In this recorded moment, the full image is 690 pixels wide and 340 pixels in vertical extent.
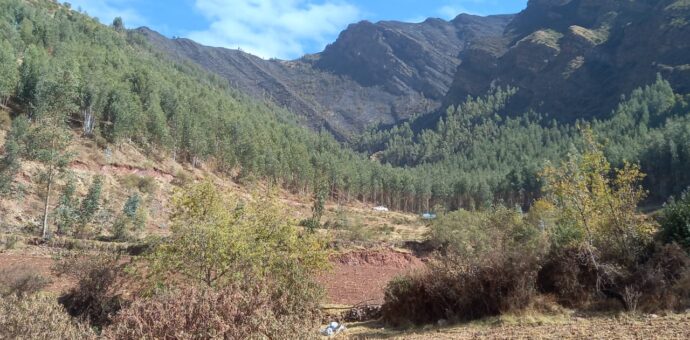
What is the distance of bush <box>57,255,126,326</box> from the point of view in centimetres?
1527

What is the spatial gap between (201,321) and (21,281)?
1376cm

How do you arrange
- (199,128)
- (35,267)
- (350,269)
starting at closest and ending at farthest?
(35,267) < (350,269) < (199,128)

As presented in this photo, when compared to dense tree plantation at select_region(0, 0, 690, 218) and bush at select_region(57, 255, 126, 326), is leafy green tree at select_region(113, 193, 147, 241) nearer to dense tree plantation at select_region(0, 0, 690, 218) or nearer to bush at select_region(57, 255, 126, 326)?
dense tree plantation at select_region(0, 0, 690, 218)

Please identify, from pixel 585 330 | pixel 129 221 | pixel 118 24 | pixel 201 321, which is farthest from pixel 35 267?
pixel 118 24

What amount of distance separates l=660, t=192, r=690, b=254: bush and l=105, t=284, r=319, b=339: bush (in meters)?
13.8

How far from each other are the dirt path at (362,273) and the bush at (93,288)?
10.2 m

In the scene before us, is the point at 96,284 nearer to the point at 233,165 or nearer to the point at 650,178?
the point at 233,165

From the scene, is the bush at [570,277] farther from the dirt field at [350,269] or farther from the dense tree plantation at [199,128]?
the dense tree plantation at [199,128]

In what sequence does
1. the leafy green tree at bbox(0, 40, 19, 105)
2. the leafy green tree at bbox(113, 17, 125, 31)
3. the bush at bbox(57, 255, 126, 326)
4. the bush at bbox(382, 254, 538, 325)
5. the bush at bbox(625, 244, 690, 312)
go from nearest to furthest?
the bush at bbox(625, 244, 690, 312) → the bush at bbox(382, 254, 538, 325) → the bush at bbox(57, 255, 126, 326) → the leafy green tree at bbox(0, 40, 19, 105) → the leafy green tree at bbox(113, 17, 125, 31)

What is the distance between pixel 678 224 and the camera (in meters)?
14.9

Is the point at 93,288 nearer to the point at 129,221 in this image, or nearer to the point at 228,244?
the point at 228,244

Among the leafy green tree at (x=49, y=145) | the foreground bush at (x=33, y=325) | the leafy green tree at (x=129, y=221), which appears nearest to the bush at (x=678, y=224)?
the foreground bush at (x=33, y=325)

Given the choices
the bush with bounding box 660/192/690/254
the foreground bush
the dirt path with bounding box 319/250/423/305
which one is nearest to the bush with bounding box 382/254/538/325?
the bush with bounding box 660/192/690/254

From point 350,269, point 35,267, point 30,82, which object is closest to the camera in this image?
point 35,267
